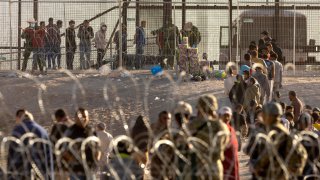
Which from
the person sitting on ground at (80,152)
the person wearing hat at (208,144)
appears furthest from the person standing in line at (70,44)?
the person wearing hat at (208,144)

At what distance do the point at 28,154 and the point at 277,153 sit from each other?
308cm

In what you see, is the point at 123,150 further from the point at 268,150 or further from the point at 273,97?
the point at 273,97

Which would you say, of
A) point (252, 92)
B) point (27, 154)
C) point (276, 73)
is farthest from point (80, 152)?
point (276, 73)

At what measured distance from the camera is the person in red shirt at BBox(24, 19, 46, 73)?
95.4ft

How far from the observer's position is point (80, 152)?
14898mm

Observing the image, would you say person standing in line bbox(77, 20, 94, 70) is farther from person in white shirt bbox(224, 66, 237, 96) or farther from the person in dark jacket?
the person in dark jacket

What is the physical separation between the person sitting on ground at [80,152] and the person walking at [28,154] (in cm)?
24

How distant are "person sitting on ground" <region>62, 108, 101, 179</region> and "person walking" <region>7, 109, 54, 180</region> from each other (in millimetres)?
244

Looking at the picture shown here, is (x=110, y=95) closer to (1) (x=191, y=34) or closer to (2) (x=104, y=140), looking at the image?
(1) (x=191, y=34)

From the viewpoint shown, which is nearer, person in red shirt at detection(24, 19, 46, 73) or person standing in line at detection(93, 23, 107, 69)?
person in red shirt at detection(24, 19, 46, 73)

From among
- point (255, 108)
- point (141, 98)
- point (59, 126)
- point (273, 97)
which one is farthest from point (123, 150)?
point (141, 98)

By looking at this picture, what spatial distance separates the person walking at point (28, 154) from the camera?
14.7 m

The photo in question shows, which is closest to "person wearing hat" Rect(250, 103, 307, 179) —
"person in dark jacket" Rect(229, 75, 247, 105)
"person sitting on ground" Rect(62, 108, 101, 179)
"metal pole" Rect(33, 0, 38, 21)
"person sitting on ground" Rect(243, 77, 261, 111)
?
"person sitting on ground" Rect(62, 108, 101, 179)

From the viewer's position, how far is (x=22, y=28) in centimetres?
2975
